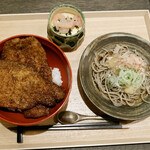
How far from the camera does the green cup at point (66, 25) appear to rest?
1.91 metres

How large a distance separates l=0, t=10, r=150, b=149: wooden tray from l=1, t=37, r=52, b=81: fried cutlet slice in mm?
418

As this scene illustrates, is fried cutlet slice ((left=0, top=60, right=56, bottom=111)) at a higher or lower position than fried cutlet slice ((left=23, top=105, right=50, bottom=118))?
higher

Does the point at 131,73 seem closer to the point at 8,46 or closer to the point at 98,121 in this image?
the point at 98,121

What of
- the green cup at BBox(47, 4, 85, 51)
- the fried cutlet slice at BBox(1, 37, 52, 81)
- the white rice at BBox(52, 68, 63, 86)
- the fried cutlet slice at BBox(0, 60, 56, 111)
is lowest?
the fried cutlet slice at BBox(0, 60, 56, 111)

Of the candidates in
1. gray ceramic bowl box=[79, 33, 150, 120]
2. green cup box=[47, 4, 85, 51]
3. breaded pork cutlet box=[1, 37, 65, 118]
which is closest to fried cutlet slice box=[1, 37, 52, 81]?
breaded pork cutlet box=[1, 37, 65, 118]

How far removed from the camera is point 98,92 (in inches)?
73.0

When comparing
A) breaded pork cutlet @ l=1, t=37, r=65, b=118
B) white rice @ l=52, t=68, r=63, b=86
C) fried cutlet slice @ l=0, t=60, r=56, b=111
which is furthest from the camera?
white rice @ l=52, t=68, r=63, b=86

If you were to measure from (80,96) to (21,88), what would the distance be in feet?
2.22

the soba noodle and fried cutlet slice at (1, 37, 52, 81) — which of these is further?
the soba noodle

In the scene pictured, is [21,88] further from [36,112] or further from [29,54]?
[29,54]

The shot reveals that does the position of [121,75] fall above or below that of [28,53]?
below

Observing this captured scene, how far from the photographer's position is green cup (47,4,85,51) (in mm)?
1909

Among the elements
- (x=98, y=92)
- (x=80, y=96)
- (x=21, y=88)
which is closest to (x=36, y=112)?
(x=21, y=88)

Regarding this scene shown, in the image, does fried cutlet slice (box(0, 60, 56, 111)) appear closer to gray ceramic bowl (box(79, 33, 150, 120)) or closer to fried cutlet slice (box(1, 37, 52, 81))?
fried cutlet slice (box(1, 37, 52, 81))
